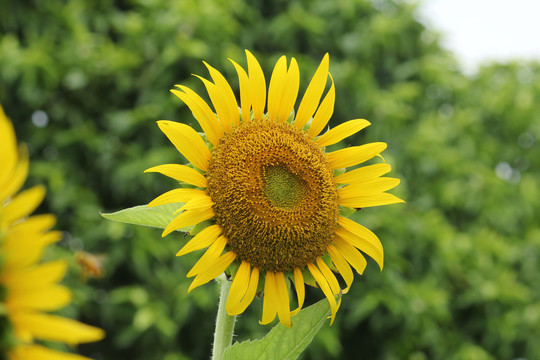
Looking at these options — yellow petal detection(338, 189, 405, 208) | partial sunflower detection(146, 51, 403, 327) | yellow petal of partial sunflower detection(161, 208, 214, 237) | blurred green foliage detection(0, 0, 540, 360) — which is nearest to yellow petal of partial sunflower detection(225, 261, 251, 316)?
partial sunflower detection(146, 51, 403, 327)

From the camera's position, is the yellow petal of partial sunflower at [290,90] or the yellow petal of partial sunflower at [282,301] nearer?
the yellow petal of partial sunflower at [282,301]

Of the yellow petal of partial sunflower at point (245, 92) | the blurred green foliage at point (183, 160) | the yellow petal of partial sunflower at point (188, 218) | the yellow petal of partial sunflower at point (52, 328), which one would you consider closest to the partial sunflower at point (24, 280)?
the yellow petal of partial sunflower at point (52, 328)

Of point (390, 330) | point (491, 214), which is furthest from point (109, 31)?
point (491, 214)

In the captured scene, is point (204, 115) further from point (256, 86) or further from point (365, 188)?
point (365, 188)

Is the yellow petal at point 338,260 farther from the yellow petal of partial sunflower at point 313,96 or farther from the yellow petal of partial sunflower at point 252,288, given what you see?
the yellow petal of partial sunflower at point 313,96

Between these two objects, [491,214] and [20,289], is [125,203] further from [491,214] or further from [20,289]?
[20,289]

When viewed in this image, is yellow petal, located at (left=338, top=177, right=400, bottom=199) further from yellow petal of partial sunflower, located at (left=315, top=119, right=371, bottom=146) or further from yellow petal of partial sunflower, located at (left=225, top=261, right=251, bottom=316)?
yellow petal of partial sunflower, located at (left=225, top=261, right=251, bottom=316)

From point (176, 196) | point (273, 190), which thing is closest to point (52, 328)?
point (176, 196)
